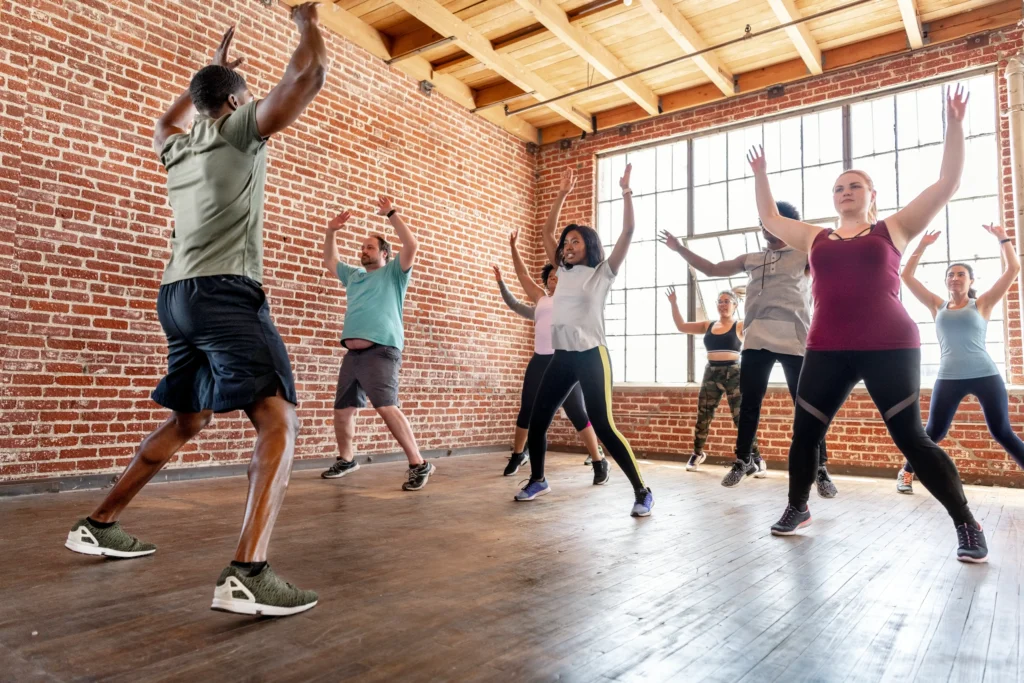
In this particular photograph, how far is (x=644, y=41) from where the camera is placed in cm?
650

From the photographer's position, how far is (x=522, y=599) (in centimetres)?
186

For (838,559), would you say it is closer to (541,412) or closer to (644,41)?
(541,412)

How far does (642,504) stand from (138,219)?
3.70 metres

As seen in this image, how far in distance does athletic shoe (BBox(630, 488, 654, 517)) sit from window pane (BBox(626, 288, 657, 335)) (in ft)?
13.9

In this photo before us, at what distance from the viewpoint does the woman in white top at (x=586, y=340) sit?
329 cm

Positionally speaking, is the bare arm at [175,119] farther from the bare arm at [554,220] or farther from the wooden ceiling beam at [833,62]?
the wooden ceiling beam at [833,62]

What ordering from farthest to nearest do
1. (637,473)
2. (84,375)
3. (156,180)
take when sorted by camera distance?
(156,180) < (84,375) < (637,473)

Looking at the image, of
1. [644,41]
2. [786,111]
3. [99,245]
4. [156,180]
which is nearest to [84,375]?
[99,245]

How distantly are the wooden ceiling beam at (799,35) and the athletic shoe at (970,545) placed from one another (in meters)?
4.72

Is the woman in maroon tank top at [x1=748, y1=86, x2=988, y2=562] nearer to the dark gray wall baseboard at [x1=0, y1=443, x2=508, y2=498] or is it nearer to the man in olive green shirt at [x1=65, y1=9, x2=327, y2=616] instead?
the man in olive green shirt at [x1=65, y1=9, x2=327, y2=616]

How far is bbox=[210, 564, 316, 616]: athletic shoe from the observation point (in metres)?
1.61

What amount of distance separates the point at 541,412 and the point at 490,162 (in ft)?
16.0

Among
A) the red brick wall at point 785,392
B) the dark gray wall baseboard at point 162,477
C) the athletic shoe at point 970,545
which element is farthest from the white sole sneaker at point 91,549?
the red brick wall at point 785,392

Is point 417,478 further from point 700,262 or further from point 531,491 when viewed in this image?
point 700,262
